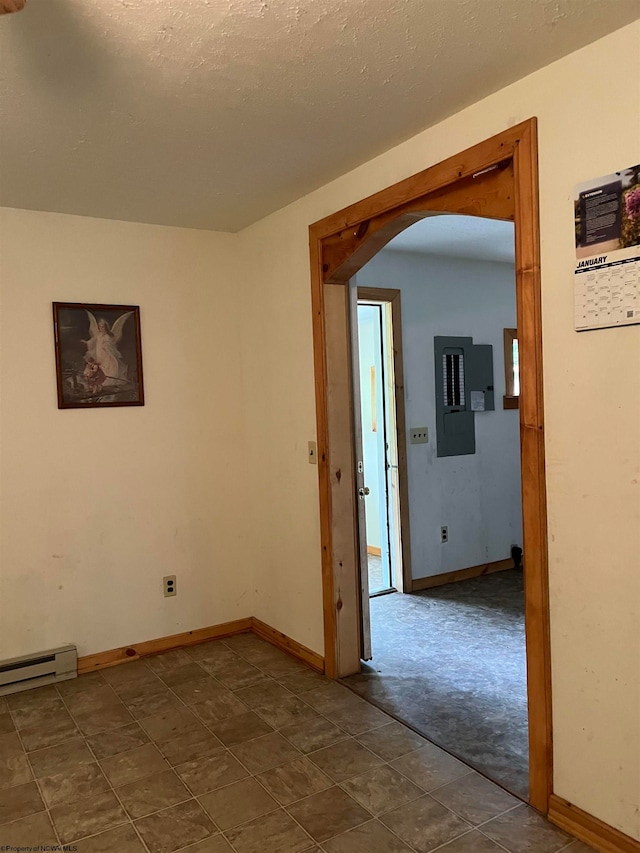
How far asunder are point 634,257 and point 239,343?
249 centimetres

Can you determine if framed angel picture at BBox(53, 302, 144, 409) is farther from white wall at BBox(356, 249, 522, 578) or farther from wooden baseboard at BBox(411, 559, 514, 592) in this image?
wooden baseboard at BBox(411, 559, 514, 592)

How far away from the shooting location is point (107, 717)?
112 inches


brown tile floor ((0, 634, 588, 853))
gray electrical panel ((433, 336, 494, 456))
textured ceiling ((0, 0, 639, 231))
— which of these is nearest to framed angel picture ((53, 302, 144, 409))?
textured ceiling ((0, 0, 639, 231))

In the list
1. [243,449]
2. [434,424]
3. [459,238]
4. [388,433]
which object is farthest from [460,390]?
[243,449]

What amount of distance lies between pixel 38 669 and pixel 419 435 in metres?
2.80

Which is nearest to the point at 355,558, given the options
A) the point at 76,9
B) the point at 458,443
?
the point at 458,443

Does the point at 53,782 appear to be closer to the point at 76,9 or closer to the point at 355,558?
the point at 355,558

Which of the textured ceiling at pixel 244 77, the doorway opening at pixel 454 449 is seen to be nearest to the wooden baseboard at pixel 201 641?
the doorway opening at pixel 454 449

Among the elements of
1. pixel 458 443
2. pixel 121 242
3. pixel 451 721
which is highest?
pixel 121 242

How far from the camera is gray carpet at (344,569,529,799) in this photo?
8.31 feet

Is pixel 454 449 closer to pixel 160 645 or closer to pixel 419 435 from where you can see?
pixel 419 435

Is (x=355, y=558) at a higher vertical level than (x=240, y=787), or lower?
higher

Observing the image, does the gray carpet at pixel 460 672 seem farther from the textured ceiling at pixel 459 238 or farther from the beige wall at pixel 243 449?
the textured ceiling at pixel 459 238

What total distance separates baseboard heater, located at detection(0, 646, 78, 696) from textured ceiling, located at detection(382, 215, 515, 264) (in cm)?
298
